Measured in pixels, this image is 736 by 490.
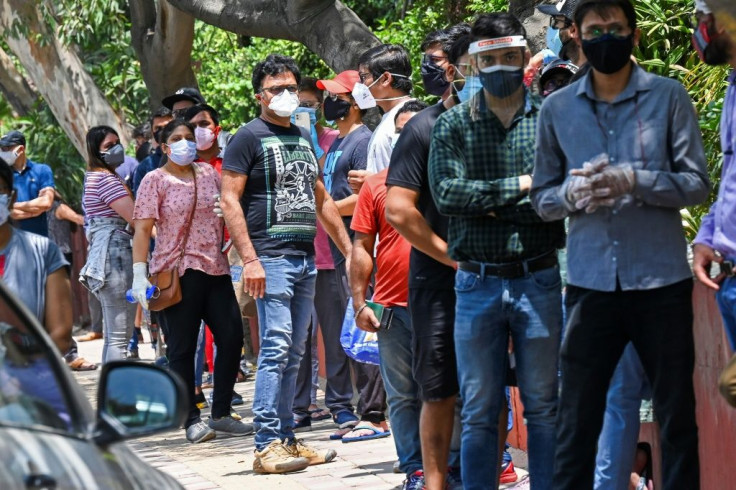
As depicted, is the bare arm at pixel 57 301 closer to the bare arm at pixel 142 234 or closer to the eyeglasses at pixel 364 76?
the eyeglasses at pixel 364 76

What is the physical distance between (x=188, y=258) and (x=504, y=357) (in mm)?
3651

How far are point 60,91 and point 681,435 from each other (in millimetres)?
14165

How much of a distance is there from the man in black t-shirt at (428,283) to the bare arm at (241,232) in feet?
5.57

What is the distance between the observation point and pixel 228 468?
27.2ft

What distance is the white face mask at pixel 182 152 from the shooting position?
9.20 m

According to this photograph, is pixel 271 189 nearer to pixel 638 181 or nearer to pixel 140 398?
pixel 638 181

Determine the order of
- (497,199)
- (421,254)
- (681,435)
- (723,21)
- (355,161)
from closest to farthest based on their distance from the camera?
1. (723,21)
2. (681,435)
3. (497,199)
4. (421,254)
5. (355,161)

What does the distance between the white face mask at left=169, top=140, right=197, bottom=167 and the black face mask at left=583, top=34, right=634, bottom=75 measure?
4.34 metres

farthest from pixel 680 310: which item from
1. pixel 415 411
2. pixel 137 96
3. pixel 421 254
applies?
pixel 137 96

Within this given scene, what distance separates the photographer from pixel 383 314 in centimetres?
704

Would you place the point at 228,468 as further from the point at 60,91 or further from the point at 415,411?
the point at 60,91

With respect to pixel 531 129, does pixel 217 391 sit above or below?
below

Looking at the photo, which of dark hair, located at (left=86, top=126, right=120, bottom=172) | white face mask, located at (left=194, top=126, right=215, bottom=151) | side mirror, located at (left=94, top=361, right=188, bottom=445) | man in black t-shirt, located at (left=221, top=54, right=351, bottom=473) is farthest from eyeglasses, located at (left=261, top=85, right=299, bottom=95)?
side mirror, located at (left=94, top=361, right=188, bottom=445)

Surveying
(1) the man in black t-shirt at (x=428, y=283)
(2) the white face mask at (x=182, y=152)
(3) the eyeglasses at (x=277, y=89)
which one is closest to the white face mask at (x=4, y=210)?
(1) the man in black t-shirt at (x=428, y=283)
